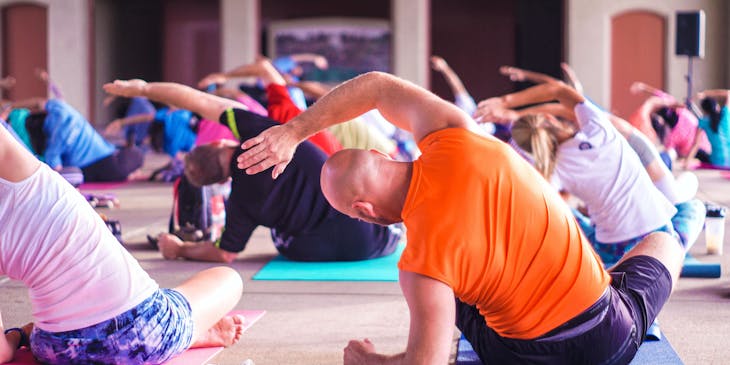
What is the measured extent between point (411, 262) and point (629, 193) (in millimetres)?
2325

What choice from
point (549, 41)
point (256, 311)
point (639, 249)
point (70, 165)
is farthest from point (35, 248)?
point (549, 41)

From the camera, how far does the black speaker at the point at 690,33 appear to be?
10.1 metres

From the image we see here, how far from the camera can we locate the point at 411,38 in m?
16.3

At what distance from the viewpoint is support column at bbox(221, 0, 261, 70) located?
16.7 meters

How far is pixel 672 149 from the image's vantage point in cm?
1062

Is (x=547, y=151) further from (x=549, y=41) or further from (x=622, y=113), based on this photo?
(x=549, y=41)

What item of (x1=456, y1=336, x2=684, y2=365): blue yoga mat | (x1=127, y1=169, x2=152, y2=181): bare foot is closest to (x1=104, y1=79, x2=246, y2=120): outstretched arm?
(x1=456, y1=336, x2=684, y2=365): blue yoga mat

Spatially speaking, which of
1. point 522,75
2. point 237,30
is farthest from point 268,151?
point 237,30

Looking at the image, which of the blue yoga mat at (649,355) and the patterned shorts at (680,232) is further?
the patterned shorts at (680,232)

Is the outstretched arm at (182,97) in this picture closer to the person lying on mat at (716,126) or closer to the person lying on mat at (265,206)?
the person lying on mat at (265,206)

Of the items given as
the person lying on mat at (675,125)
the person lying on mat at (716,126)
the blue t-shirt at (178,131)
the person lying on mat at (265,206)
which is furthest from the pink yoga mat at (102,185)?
the person lying on mat at (716,126)

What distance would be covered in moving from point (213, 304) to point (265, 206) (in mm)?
1407

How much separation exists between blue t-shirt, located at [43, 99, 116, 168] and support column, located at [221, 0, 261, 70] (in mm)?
7985

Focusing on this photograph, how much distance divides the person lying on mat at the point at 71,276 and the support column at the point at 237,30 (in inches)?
563
